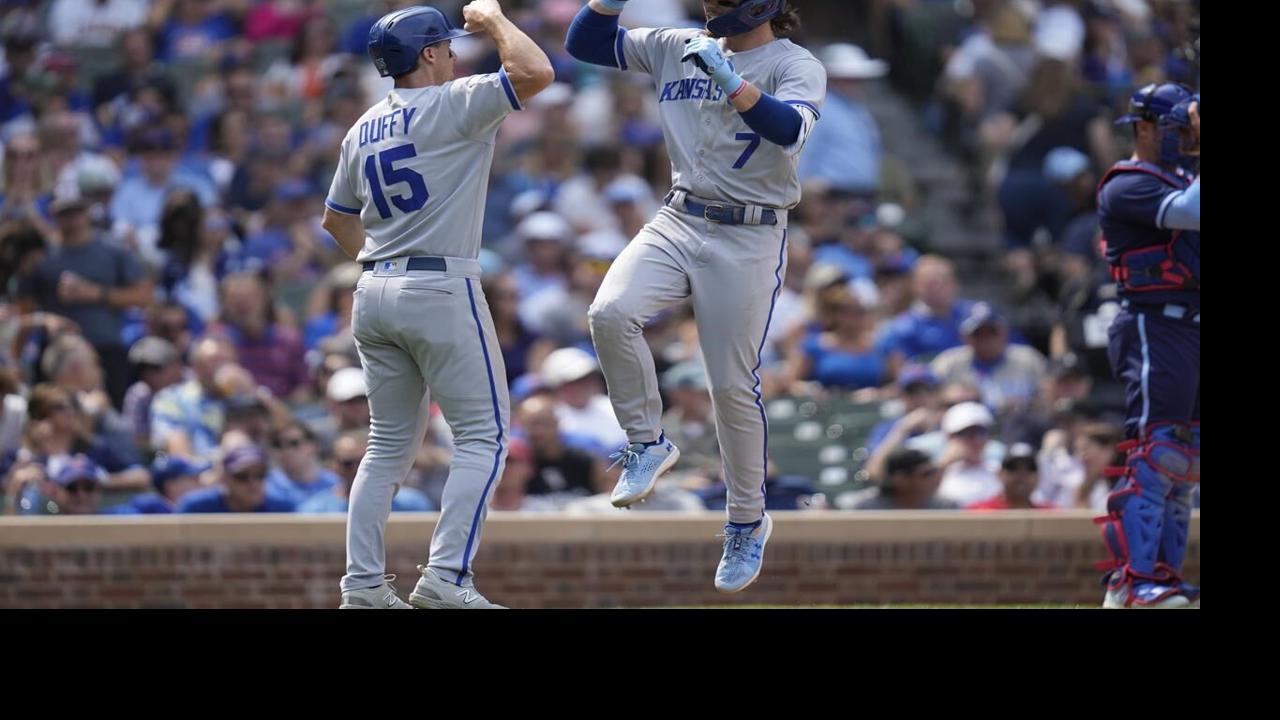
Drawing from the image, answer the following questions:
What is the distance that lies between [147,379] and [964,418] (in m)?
4.98

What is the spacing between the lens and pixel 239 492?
11102 millimetres

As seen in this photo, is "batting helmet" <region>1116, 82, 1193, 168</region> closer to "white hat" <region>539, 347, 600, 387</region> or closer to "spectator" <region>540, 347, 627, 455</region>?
"spectator" <region>540, 347, 627, 455</region>

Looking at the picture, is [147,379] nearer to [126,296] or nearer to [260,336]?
[260,336]

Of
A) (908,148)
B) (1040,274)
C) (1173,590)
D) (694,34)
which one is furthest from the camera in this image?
(908,148)

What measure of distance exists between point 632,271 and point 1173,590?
2822 mm

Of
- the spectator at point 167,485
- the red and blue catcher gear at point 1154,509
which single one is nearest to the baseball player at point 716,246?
the red and blue catcher gear at point 1154,509

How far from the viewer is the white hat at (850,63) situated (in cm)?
1551

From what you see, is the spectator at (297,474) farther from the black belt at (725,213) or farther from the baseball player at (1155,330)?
the baseball player at (1155,330)

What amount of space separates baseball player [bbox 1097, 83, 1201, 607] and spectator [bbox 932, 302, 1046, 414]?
3.67m

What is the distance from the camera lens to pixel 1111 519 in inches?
334
